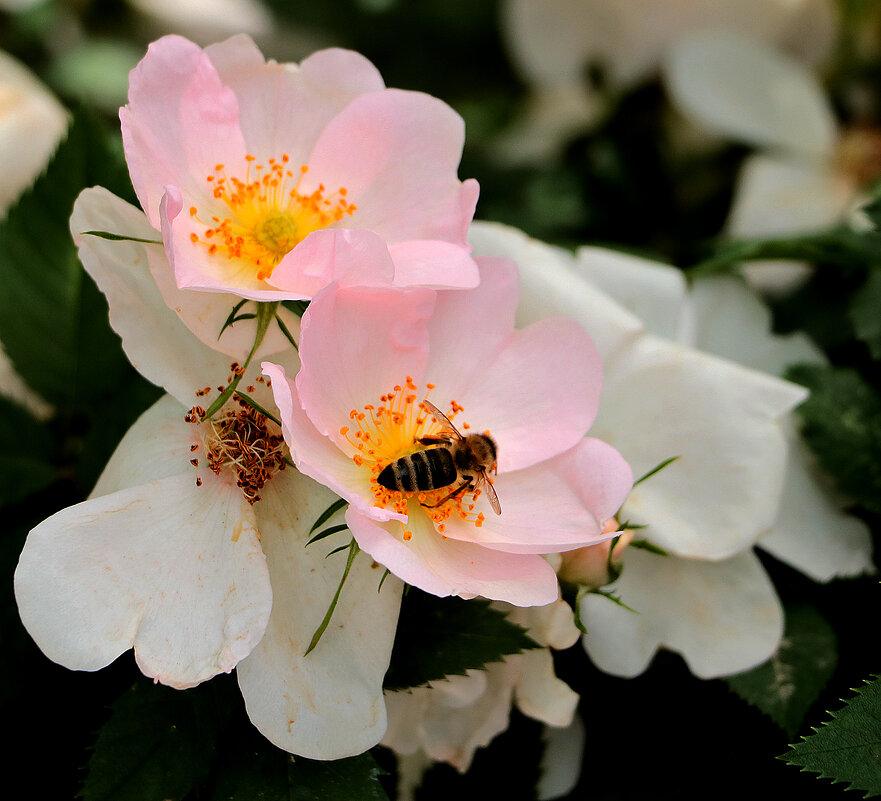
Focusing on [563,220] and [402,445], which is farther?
[563,220]

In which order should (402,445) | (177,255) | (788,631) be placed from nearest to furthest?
(177,255)
(402,445)
(788,631)

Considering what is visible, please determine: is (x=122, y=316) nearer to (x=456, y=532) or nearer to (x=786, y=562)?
(x=456, y=532)

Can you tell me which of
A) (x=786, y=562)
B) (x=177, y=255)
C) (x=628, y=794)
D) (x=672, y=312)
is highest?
(x=177, y=255)

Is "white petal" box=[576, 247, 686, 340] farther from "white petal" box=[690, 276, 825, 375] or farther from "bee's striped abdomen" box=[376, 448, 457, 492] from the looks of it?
"bee's striped abdomen" box=[376, 448, 457, 492]

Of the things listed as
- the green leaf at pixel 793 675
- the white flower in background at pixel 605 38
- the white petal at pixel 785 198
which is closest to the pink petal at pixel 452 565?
the green leaf at pixel 793 675

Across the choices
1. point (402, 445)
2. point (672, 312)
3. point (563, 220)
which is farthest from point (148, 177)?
point (563, 220)

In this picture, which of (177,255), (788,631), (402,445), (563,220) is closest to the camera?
(177,255)

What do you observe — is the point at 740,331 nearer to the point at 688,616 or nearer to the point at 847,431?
the point at 847,431
